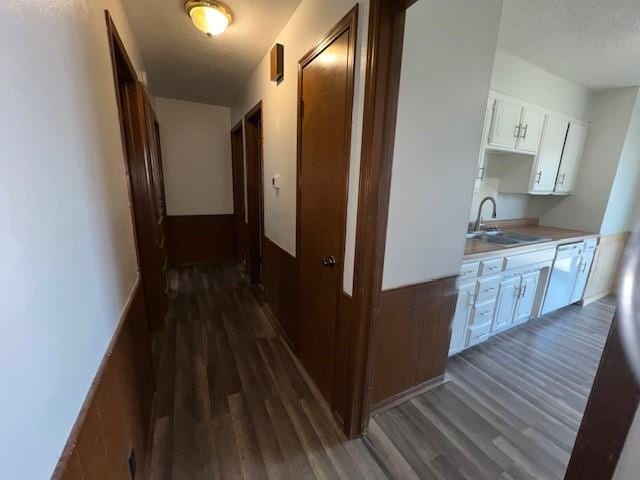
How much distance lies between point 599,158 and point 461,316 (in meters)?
2.77

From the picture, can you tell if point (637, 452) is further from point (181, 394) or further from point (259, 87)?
point (259, 87)

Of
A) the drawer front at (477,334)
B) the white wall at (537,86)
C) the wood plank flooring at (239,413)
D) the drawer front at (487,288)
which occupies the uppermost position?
the white wall at (537,86)

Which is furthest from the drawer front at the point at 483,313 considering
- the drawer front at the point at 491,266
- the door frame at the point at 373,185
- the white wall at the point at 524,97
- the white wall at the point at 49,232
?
the white wall at the point at 49,232

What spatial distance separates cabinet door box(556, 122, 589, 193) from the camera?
9.62 feet

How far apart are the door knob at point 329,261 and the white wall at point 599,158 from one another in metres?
3.40

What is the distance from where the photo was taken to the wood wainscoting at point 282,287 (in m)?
2.11

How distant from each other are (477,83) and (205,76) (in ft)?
8.73

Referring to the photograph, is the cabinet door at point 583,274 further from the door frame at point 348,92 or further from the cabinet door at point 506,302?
the door frame at point 348,92

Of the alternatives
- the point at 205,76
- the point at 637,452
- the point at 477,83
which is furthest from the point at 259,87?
the point at 637,452

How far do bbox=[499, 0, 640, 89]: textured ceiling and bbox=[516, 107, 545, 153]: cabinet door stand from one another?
1.42 ft

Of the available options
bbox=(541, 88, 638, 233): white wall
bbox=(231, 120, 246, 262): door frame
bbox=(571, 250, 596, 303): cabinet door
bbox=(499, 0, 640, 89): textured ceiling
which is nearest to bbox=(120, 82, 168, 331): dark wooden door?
bbox=(231, 120, 246, 262): door frame

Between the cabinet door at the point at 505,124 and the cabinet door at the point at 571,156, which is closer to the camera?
the cabinet door at the point at 505,124

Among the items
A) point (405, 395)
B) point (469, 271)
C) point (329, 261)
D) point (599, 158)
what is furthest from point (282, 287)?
point (599, 158)

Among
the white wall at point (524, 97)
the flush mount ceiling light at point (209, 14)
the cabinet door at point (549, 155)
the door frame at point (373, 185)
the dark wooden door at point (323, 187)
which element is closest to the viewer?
the door frame at point (373, 185)
